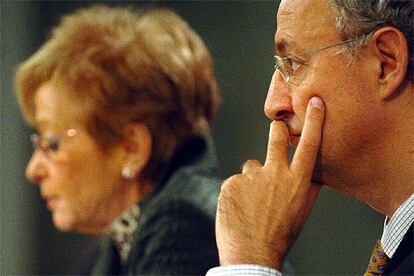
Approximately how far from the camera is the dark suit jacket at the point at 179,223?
2779 millimetres

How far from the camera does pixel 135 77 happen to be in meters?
3.24

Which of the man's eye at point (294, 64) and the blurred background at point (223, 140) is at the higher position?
the man's eye at point (294, 64)

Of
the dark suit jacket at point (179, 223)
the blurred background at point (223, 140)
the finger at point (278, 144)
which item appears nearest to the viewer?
the finger at point (278, 144)

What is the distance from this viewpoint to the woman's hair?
3.25 meters

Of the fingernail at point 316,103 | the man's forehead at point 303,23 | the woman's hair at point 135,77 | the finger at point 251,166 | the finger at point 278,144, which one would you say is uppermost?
the man's forehead at point 303,23

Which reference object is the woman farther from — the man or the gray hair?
the gray hair

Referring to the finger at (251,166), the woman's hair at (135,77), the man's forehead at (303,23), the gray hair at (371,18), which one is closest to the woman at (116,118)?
the woman's hair at (135,77)

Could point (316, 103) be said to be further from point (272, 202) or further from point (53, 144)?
point (53, 144)

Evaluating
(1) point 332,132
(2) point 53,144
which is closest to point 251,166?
(1) point 332,132

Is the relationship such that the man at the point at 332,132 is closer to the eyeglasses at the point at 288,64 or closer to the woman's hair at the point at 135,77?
the eyeglasses at the point at 288,64

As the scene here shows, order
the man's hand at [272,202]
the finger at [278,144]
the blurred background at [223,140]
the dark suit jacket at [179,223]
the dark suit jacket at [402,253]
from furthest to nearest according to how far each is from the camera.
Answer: the blurred background at [223,140] → the dark suit jacket at [179,223] → the finger at [278,144] → the man's hand at [272,202] → the dark suit jacket at [402,253]

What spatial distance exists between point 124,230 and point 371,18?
164 centimetres

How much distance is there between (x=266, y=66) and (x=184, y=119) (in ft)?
5.50

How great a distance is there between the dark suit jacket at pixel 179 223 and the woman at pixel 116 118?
0.01 m
